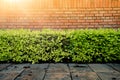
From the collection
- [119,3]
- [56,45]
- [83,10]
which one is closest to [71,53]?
[56,45]

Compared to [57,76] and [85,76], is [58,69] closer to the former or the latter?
[57,76]

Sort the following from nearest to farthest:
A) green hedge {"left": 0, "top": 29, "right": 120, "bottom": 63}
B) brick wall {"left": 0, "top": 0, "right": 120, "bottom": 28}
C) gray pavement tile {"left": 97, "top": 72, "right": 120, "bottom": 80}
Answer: gray pavement tile {"left": 97, "top": 72, "right": 120, "bottom": 80} → green hedge {"left": 0, "top": 29, "right": 120, "bottom": 63} → brick wall {"left": 0, "top": 0, "right": 120, "bottom": 28}

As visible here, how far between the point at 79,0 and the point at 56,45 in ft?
6.82

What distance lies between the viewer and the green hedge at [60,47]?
6188mm

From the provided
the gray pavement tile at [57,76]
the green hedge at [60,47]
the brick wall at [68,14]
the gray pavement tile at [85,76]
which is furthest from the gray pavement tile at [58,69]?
the brick wall at [68,14]

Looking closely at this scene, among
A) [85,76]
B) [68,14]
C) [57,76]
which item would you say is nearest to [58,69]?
[57,76]

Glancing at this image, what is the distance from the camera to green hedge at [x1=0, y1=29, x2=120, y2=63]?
20.3 ft

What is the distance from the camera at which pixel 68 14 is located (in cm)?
732

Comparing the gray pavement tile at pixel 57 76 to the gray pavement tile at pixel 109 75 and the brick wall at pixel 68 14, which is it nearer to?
the gray pavement tile at pixel 109 75

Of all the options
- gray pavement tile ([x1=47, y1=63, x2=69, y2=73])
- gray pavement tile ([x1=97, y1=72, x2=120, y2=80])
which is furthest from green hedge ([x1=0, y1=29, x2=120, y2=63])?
gray pavement tile ([x1=97, y1=72, x2=120, y2=80])

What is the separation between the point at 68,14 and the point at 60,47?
159 centimetres

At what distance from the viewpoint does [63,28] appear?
7.33 meters

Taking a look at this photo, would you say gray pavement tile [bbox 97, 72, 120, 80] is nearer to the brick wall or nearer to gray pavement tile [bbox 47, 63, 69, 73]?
gray pavement tile [bbox 47, 63, 69, 73]

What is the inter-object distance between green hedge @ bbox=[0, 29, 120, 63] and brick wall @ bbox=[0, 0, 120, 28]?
42.4 inches
